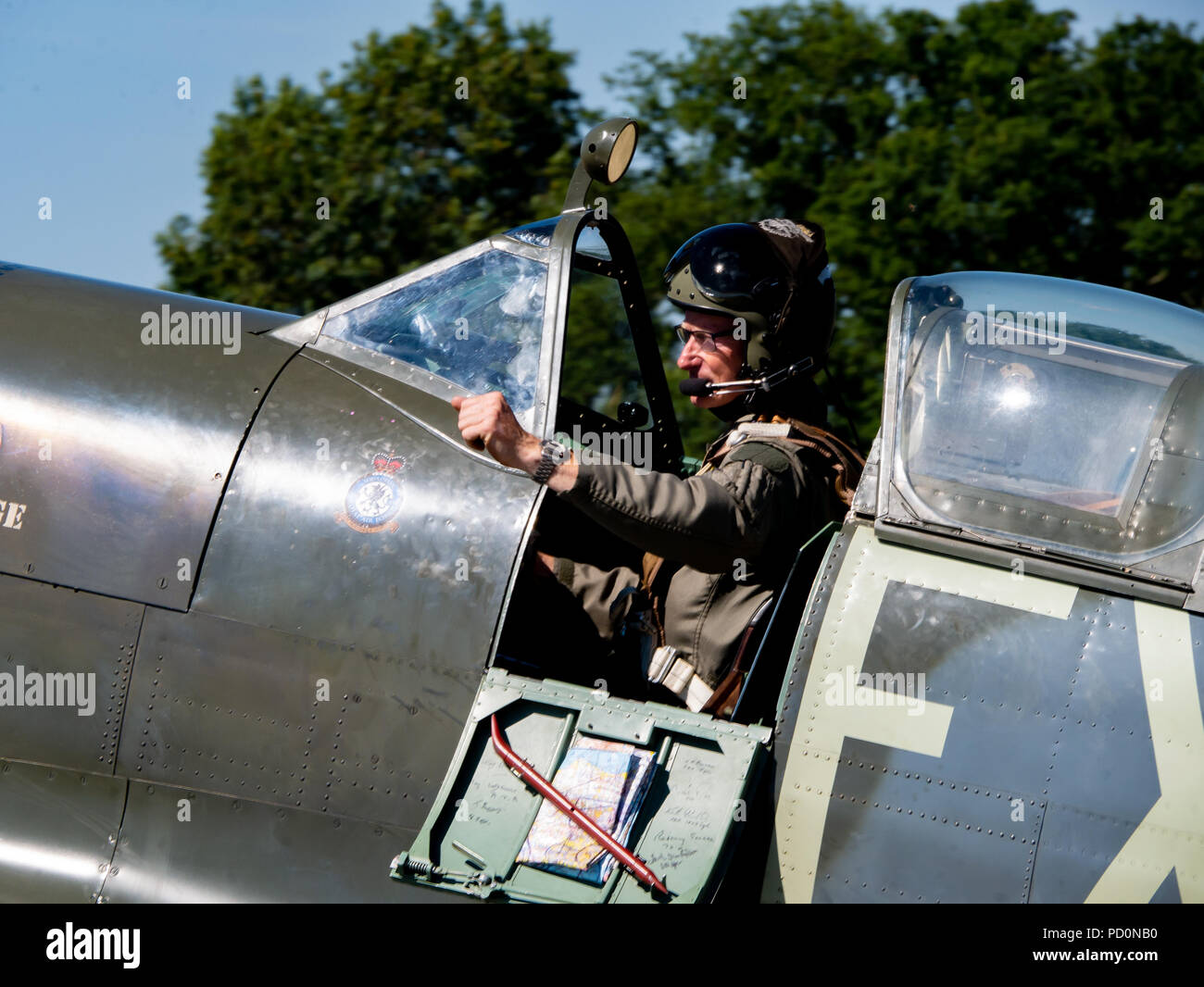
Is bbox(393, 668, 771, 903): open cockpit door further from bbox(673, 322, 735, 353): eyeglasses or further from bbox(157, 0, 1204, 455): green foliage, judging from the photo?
bbox(157, 0, 1204, 455): green foliage

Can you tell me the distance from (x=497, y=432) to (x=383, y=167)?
42.0 feet

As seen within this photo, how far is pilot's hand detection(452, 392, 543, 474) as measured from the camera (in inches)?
135

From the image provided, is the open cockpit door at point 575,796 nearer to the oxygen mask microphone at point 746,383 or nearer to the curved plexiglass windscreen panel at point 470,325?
the curved plexiglass windscreen panel at point 470,325

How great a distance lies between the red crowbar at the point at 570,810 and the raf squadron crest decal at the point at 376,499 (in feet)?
2.14

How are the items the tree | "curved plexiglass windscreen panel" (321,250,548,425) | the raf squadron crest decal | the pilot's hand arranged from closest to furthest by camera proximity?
the pilot's hand → the raf squadron crest decal → "curved plexiglass windscreen panel" (321,250,548,425) → the tree

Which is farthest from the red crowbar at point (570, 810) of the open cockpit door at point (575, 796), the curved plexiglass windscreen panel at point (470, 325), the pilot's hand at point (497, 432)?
the curved plexiglass windscreen panel at point (470, 325)

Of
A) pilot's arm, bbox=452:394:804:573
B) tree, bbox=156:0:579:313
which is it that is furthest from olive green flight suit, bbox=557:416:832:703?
tree, bbox=156:0:579:313

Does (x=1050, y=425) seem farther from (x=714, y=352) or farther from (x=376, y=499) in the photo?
(x=376, y=499)

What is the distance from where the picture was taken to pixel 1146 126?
15.7 meters

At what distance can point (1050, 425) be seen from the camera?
3.58 meters

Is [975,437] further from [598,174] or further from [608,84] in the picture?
[608,84]

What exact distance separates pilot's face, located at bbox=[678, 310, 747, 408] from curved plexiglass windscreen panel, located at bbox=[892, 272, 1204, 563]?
649 millimetres

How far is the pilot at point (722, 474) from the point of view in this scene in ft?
11.5

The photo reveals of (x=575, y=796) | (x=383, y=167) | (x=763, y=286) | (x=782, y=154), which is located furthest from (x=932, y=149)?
(x=575, y=796)
